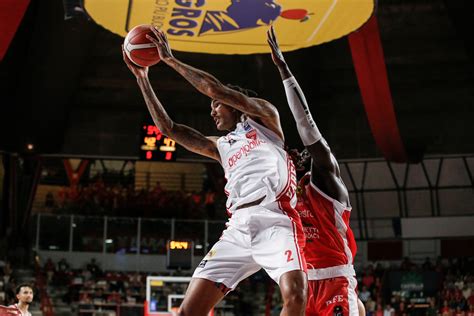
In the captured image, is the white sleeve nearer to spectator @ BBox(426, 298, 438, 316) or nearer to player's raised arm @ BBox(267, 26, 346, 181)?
player's raised arm @ BBox(267, 26, 346, 181)

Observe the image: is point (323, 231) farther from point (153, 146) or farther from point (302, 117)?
point (153, 146)

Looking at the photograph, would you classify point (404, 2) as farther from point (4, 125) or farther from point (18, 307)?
point (18, 307)

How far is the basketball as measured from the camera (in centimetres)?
566

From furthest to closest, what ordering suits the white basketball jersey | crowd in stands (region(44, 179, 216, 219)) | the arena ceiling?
1. crowd in stands (region(44, 179, 216, 219))
2. the arena ceiling
3. the white basketball jersey

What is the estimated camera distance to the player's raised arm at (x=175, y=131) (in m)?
5.69

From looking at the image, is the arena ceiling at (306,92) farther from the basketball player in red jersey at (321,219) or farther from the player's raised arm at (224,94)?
the player's raised arm at (224,94)

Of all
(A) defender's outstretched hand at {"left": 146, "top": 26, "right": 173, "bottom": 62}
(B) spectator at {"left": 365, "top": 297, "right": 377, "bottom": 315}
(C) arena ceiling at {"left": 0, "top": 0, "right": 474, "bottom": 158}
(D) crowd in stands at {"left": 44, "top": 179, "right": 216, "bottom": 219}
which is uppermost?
(C) arena ceiling at {"left": 0, "top": 0, "right": 474, "bottom": 158}

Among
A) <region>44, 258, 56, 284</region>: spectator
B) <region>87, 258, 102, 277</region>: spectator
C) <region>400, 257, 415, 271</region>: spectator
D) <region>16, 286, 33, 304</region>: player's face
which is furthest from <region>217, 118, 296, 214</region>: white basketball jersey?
<region>400, 257, 415, 271</region>: spectator

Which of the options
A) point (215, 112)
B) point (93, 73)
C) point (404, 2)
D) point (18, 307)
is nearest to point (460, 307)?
point (404, 2)

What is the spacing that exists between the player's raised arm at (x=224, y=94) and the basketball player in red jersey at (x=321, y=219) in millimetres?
331

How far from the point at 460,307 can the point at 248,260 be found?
16.4m

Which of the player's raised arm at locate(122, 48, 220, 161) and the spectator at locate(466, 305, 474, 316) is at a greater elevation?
the player's raised arm at locate(122, 48, 220, 161)

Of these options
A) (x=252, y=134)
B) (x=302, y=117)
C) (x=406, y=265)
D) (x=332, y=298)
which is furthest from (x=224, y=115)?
(x=406, y=265)

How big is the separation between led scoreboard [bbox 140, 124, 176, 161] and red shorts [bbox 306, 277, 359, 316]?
560 inches
